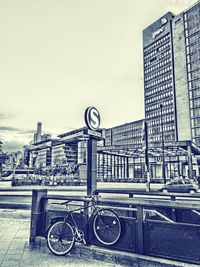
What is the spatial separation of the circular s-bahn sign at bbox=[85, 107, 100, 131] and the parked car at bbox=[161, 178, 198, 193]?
741 inches

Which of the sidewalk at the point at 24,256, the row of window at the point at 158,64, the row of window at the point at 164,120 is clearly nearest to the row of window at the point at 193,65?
the row of window at the point at 158,64

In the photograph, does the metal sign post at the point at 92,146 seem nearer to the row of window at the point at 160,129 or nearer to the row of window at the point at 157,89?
the row of window at the point at 160,129

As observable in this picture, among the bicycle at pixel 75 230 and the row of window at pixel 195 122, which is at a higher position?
the row of window at pixel 195 122

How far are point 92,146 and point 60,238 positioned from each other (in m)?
2.80

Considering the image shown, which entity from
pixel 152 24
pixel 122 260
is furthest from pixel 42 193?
pixel 152 24

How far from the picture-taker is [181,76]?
3068 inches

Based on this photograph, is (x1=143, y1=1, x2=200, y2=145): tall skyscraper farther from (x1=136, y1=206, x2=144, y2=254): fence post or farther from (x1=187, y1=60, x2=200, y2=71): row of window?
(x1=136, y1=206, x2=144, y2=254): fence post

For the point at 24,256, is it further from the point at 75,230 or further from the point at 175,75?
the point at 175,75

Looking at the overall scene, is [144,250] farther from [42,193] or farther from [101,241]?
[42,193]

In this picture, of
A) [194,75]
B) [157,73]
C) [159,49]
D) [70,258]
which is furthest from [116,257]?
[159,49]

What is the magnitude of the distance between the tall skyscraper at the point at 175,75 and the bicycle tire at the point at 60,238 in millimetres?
56684

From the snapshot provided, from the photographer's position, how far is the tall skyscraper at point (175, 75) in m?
73.6

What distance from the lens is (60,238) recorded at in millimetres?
4969

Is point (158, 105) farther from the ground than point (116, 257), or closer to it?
farther from the ground
